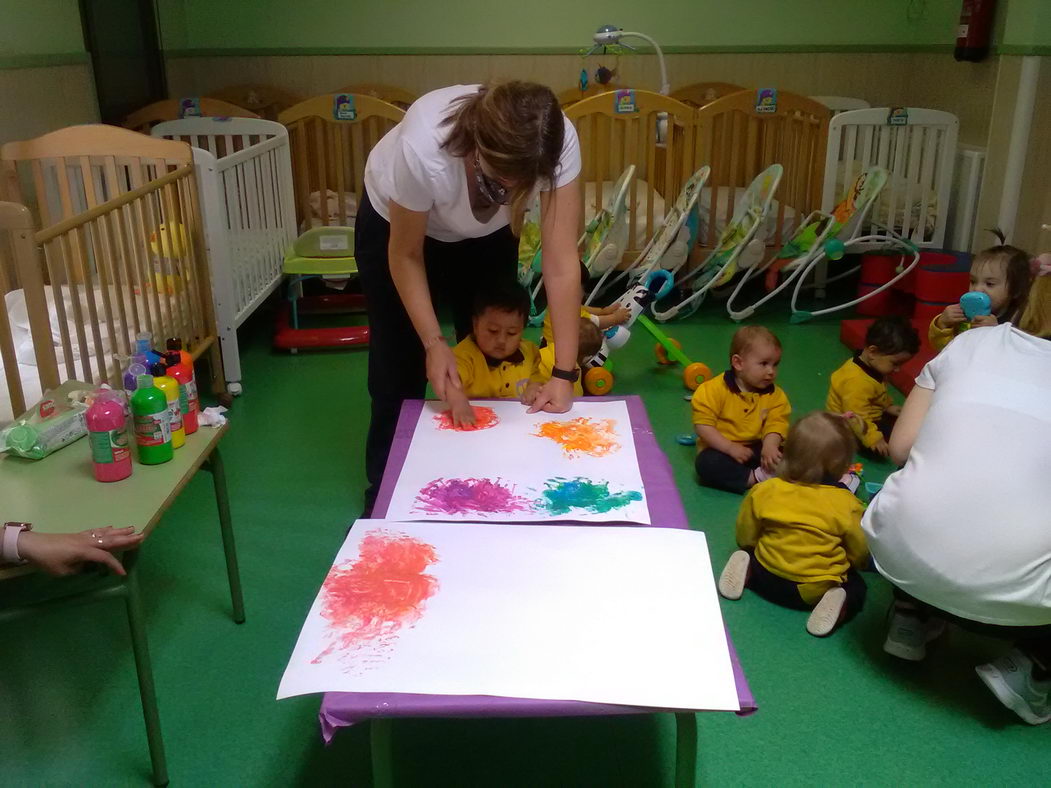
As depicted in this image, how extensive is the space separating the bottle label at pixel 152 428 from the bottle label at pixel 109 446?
0.05 m

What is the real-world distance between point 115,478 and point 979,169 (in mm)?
4093

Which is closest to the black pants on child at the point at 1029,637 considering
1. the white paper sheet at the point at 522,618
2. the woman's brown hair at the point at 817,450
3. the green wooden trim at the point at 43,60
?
the woman's brown hair at the point at 817,450

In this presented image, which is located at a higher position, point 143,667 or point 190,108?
point 190,108

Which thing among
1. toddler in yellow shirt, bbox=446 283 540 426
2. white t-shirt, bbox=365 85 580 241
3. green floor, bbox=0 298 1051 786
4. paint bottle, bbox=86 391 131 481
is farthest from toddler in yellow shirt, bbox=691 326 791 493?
paint bottle, bbox=86 391 131 481

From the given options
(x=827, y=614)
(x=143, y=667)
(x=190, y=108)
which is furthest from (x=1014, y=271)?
(x=190, y=108)

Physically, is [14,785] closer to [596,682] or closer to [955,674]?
[596,682]

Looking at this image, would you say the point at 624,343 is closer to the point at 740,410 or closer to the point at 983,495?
the point at 740,410

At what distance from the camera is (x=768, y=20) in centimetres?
521

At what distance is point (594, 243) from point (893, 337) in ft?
5.32

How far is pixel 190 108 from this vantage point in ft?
14.6

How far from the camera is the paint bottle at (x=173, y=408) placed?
172 centimetres

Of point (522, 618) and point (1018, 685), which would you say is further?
point (1018, 685)

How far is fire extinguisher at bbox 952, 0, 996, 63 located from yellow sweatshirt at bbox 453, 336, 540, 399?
3.37 meters

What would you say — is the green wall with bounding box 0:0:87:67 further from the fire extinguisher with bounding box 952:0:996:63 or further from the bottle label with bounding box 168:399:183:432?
the fire extinguisher with bounding box 952:0:996:63
